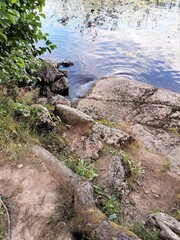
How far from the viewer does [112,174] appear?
4562mm

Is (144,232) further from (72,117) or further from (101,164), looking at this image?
(72,117)

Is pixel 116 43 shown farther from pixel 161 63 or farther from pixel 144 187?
pixel 144 187

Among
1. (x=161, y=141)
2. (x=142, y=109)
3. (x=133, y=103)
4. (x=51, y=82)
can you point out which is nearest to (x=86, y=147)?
(x=161, y=141)

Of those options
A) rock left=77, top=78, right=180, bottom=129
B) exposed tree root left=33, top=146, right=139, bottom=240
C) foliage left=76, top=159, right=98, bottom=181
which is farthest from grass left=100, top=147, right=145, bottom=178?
rock left=77, top=78, right=180, bottom=129

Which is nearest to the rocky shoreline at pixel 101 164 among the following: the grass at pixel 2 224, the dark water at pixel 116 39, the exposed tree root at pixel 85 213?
the exposed tree root at pixel 85 213

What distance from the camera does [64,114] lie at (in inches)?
234

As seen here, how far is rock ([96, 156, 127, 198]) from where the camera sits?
14.4 feet

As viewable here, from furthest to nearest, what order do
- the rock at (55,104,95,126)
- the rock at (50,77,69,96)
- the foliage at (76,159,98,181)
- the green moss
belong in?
the rock at (50,77,69,96)
the green moss
the rock at (55,104,95,126)
the foliage at (76,159,98,181)

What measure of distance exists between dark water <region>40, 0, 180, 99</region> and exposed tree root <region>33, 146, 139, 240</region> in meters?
5.56

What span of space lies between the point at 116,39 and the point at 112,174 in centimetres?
945

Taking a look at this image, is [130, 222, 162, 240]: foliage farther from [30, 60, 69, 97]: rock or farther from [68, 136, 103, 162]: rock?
[30, 60, 69, 97]: rock

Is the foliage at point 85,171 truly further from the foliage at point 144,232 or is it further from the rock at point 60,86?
the rock at point 60,86

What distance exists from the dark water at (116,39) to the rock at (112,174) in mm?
4426

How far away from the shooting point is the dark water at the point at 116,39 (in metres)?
10.2
